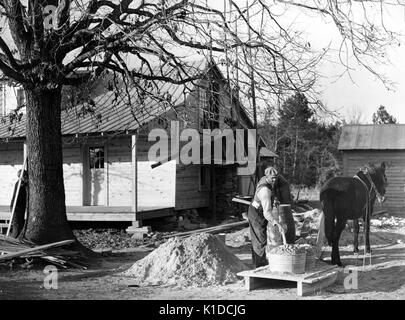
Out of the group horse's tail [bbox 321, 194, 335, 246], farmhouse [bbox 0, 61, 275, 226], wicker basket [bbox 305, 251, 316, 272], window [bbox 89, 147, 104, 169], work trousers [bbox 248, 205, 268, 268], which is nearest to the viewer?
wicker basket [bbox 305, 251, 316, 272]

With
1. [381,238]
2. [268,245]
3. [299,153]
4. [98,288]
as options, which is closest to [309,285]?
[268,245]

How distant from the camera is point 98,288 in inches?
355

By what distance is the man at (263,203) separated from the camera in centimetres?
880

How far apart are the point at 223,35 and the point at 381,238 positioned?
7.97 metres

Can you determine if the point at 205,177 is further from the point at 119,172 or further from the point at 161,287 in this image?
the point at 161,287

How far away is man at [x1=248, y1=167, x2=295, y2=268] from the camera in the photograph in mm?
8797

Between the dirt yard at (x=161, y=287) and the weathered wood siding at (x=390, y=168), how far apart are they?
1406 cm

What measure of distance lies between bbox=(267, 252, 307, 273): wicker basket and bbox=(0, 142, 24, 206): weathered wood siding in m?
15.5

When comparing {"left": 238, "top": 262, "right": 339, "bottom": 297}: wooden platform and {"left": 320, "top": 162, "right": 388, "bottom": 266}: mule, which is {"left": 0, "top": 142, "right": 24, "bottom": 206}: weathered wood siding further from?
{"left": 238, "top": 262, "right": 339, "bottom": 297}: wooden platform

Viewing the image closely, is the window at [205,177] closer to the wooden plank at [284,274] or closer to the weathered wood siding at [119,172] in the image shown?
the weathered wood siding at [119,172]

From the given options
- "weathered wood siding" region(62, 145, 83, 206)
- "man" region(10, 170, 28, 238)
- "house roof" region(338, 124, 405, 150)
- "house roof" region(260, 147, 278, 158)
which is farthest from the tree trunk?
"house roof" region(338, 124, 405, 150)

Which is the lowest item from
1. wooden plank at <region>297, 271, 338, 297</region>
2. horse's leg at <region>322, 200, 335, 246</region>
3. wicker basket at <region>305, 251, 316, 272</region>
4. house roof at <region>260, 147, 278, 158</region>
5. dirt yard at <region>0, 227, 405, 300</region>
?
dirt yard at <region>0, 227, 405, 300</region>

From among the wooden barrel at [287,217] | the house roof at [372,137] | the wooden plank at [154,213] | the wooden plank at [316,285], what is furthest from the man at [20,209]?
the house roof at [372,137]
